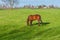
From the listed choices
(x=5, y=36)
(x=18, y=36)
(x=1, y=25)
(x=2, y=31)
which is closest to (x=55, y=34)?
(x=18, y=36)

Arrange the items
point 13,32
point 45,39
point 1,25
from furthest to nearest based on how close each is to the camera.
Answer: point 1,25 < point 13,32 < point 45,39

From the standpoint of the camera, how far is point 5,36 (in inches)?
866

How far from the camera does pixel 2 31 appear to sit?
24.6 m

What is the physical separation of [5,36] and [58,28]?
5.60 metres

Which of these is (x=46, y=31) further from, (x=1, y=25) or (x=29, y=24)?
(x=1, y=25)

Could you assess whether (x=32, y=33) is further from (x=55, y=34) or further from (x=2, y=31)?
(x=2, y=31)

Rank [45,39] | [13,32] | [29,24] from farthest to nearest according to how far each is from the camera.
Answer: [29,24]
[13,32]
[45,39]

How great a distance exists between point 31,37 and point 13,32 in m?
3.40

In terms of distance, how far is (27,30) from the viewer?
23375 mm

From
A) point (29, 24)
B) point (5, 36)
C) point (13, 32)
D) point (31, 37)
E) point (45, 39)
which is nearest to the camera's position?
point (45, 39)

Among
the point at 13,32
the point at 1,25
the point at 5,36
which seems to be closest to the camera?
the point at 5,36

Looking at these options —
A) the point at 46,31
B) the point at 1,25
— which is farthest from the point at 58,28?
the point at 1,25

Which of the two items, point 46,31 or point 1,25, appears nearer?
point 46,31

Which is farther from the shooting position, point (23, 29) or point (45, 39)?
point (23, 29)
